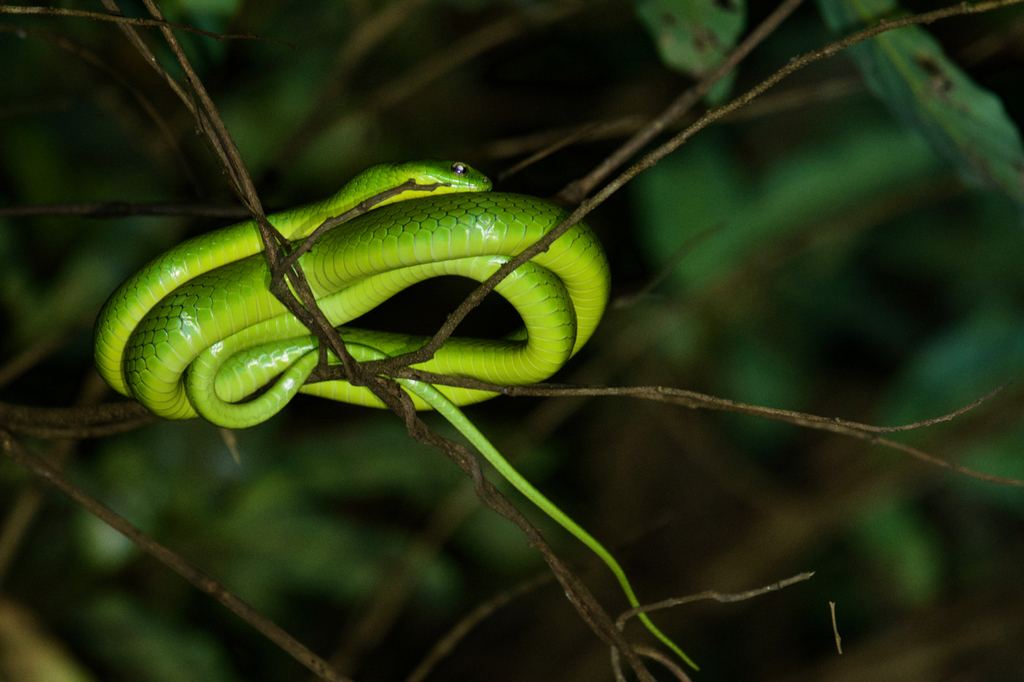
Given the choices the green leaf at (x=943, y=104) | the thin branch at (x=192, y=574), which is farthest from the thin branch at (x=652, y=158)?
the thin branch at (x=192, y=574)

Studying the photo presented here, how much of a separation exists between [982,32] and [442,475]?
413 cm

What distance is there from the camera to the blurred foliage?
361cm

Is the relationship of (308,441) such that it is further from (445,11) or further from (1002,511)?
(1002,511)

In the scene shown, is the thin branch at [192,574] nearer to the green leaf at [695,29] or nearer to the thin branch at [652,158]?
the thin branch at [652,158]

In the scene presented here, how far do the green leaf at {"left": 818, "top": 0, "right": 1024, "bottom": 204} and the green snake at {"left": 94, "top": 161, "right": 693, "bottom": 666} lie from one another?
119cm

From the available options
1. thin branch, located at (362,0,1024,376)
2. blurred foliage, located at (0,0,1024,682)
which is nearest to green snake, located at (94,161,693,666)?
thin branch, located at (362,0,1024,376)

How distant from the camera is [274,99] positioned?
4461 millimetres

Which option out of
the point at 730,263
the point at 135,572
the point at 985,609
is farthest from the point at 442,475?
the point at 985,609

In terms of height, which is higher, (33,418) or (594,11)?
(594,11)

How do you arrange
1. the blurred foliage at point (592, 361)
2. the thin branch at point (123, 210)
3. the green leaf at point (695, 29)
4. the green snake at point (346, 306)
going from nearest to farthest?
1. the green snake at point (346, 306)
2. the thin branch at point (123, 210)
3. the green leaf at point (695, 29)
4. the blurred foliage at point (592, 361)

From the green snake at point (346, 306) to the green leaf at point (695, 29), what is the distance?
3.28 ft

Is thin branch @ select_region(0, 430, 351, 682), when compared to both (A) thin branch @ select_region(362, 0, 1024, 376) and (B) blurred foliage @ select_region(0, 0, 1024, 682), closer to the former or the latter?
(A) thin branch @ select_region(362, 0, 1024, 376)

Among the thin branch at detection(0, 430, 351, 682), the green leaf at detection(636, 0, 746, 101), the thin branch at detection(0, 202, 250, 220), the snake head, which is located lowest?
the thin branch at detection(0, 430, 351, 682)

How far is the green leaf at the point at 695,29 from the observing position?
2451 mm
